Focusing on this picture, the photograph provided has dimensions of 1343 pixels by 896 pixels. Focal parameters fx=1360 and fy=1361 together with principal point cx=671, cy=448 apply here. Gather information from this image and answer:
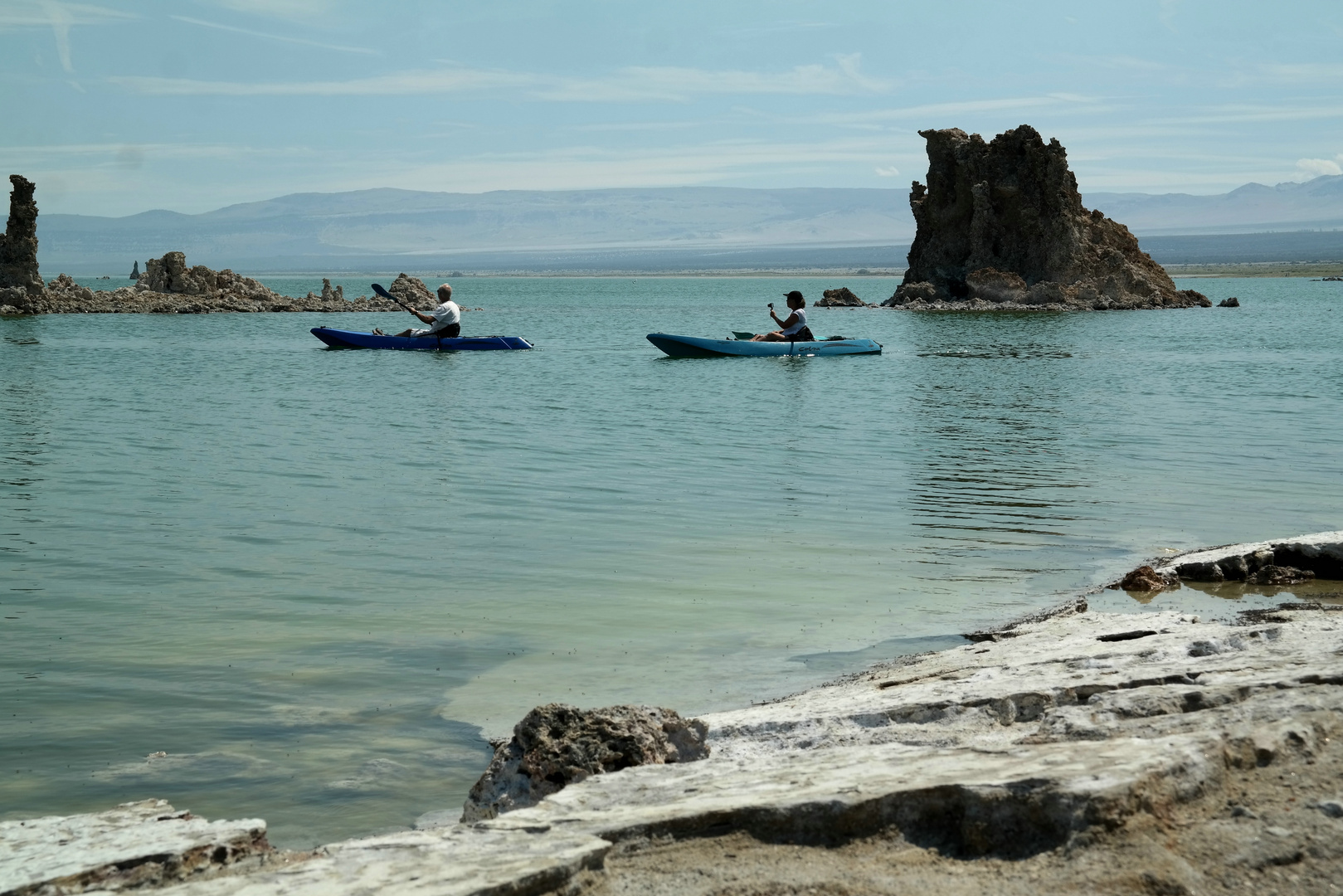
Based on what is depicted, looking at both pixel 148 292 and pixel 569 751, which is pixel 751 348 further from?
pixel 148 292

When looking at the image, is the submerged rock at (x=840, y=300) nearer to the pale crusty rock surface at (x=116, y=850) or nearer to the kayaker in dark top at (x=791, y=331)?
the kayaker in dark top at (x=791, y=331)

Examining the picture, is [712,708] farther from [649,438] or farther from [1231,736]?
[649,438]

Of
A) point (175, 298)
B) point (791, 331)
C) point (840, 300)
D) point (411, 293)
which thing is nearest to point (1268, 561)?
point (791, 331)

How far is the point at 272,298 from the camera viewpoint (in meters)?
70.0

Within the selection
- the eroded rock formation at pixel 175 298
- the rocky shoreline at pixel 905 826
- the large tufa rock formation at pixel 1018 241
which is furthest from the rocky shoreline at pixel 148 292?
the rocky shoreline at pixel 905 826

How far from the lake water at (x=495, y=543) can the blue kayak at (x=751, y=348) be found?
5.30 meters

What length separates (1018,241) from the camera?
2763 inches

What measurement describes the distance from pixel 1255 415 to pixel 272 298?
186ft

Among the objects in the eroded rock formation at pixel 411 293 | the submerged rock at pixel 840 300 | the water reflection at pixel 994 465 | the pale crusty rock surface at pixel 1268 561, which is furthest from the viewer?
the submerged rock at pixel 840 300

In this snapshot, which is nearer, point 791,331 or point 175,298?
point 791,331

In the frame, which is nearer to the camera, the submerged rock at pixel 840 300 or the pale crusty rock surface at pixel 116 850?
the pale crusty rock surface at pixel 116 850

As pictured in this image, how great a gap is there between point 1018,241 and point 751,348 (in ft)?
135

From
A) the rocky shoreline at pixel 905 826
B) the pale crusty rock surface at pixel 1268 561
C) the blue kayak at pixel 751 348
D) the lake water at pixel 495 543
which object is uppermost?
the blue kayak at pixel 751 348

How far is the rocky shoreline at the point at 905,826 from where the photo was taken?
343cm
